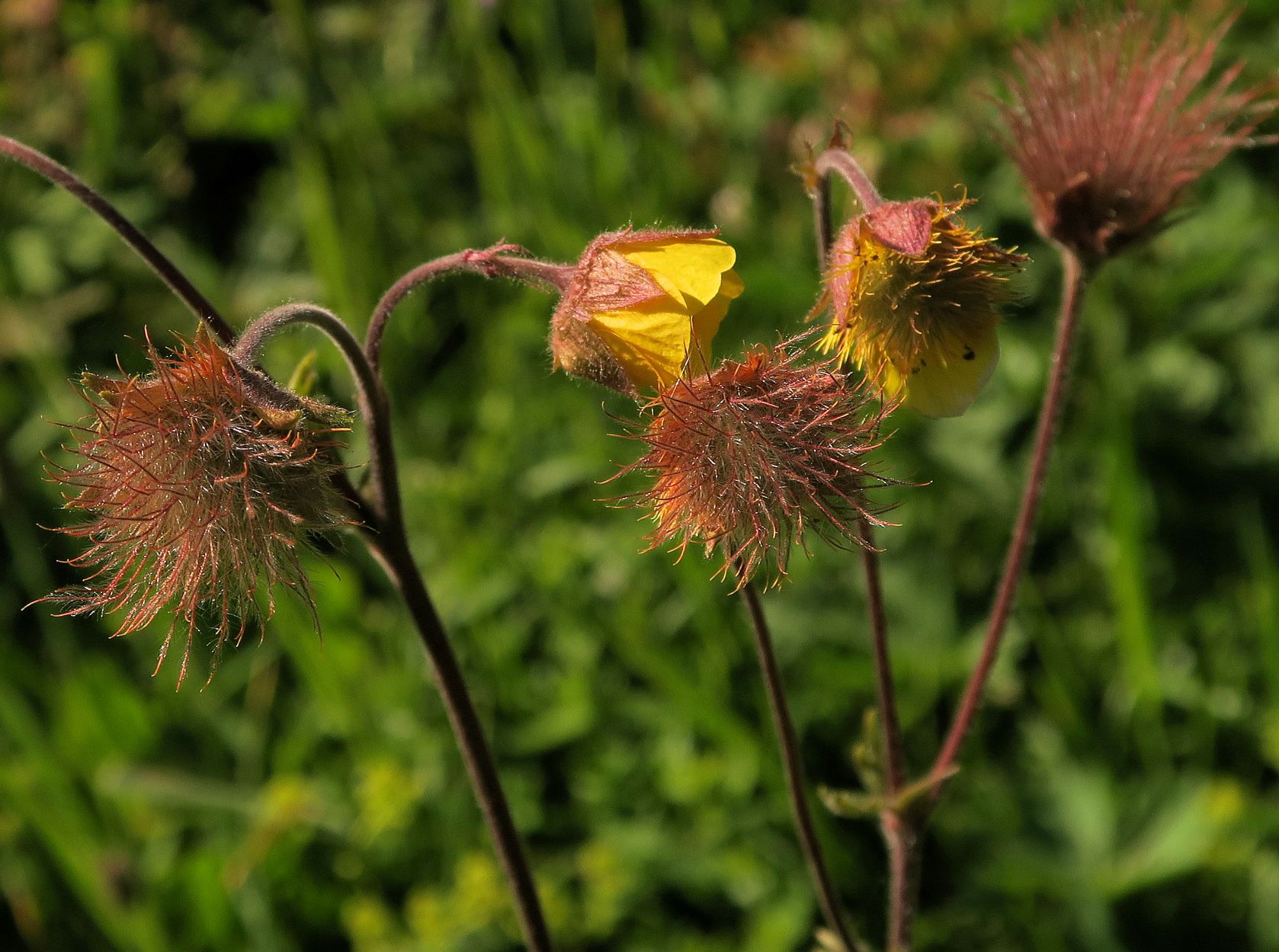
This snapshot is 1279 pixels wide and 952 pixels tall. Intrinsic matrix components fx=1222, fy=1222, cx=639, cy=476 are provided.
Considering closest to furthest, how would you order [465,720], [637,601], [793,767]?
[465,720], [793,767], [637,601]

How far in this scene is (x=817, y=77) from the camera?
3.48 meters

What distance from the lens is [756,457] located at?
1.22 m

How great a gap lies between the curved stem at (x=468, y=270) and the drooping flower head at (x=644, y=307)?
2 centimetres

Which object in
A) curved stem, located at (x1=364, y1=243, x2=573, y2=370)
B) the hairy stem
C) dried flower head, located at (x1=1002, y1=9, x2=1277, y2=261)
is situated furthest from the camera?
dried flower head, located at (x1=1002, y1=9, x2=1277, y2=261)

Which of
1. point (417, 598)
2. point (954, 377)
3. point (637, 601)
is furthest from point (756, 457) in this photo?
point (637, 601)

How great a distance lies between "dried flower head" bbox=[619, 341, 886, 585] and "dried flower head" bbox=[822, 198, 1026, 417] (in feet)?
0.26

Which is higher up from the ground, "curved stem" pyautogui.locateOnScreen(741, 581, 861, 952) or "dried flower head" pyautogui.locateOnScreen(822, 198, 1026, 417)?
"dried flower head" pyautogui.locateOnScreen(822, 198, 1026, 417)

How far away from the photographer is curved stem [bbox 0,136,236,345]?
3.96ft

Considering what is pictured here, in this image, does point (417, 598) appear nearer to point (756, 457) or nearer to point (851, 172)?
point (756, 457)

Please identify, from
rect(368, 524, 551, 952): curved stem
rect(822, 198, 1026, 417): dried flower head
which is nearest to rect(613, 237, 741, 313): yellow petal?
rect(822, 198, 1026, 417): dried flower head

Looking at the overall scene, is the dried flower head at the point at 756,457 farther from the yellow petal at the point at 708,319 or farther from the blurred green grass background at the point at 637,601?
the blurred green grass background at the point at 637,601

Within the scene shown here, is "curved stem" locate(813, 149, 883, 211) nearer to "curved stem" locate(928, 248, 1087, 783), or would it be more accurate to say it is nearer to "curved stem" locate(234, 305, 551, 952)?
"curved stem" locate(928, 248, 1087, 783)

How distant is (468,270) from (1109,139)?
871 millimetres

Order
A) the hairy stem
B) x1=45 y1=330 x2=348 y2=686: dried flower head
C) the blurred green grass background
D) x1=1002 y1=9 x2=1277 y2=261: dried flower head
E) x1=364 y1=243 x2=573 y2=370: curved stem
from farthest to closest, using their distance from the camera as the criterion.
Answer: the blurred green grass background → x1=1002 y1=9 x2=1277 y2=261: dried flower head → the hairy stem → x1=364 y1=243 x2=573 y2=370: curved stem → x1=45 y1=330 x2=348 y2=686: dried flower head
